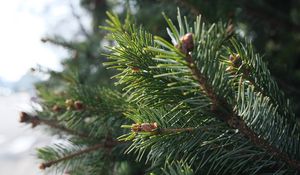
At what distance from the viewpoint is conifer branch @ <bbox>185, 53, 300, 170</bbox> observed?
1.29 feet

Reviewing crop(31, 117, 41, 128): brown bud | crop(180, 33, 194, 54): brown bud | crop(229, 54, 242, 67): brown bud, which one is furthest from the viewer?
crop(31, 117, 41, 128): brown bud

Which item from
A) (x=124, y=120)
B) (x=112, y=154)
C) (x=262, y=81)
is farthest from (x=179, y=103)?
(x=112, y=154)

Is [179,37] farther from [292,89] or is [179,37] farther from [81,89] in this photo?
[292,89]

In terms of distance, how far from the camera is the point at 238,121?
1.45 ft

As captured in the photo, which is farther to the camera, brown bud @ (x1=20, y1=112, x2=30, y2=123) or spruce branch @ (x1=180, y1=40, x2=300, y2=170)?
brown bud @ (x1=20, y1=112, x2=30, y2=123)

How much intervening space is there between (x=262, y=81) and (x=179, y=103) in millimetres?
153

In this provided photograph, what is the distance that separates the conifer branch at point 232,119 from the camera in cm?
39

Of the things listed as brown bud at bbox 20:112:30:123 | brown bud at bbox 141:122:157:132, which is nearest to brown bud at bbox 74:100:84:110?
brown bud at bbox 20:112:30:123

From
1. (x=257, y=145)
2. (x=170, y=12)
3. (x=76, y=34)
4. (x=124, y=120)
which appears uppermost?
(x=76, y=34)

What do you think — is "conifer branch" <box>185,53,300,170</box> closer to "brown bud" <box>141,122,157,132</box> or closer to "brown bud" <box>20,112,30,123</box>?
"brown bud" <box>141,122,157,132</box>

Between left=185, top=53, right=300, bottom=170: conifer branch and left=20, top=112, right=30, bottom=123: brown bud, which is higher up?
left=20, top=112, right=30, bottom=123: brown bud

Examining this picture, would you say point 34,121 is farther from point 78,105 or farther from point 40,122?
point 78,105

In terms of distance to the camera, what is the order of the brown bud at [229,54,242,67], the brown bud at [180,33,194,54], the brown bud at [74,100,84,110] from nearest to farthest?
the brown bud at [180,33,194,54]
the brown bud at [229,54,242,67]
the brown bud at [74,100,84,110]

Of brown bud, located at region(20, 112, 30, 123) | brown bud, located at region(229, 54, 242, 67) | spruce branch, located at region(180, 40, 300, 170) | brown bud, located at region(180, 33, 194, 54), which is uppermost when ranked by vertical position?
brown bud, located at region(20, 112, 30, 123)
